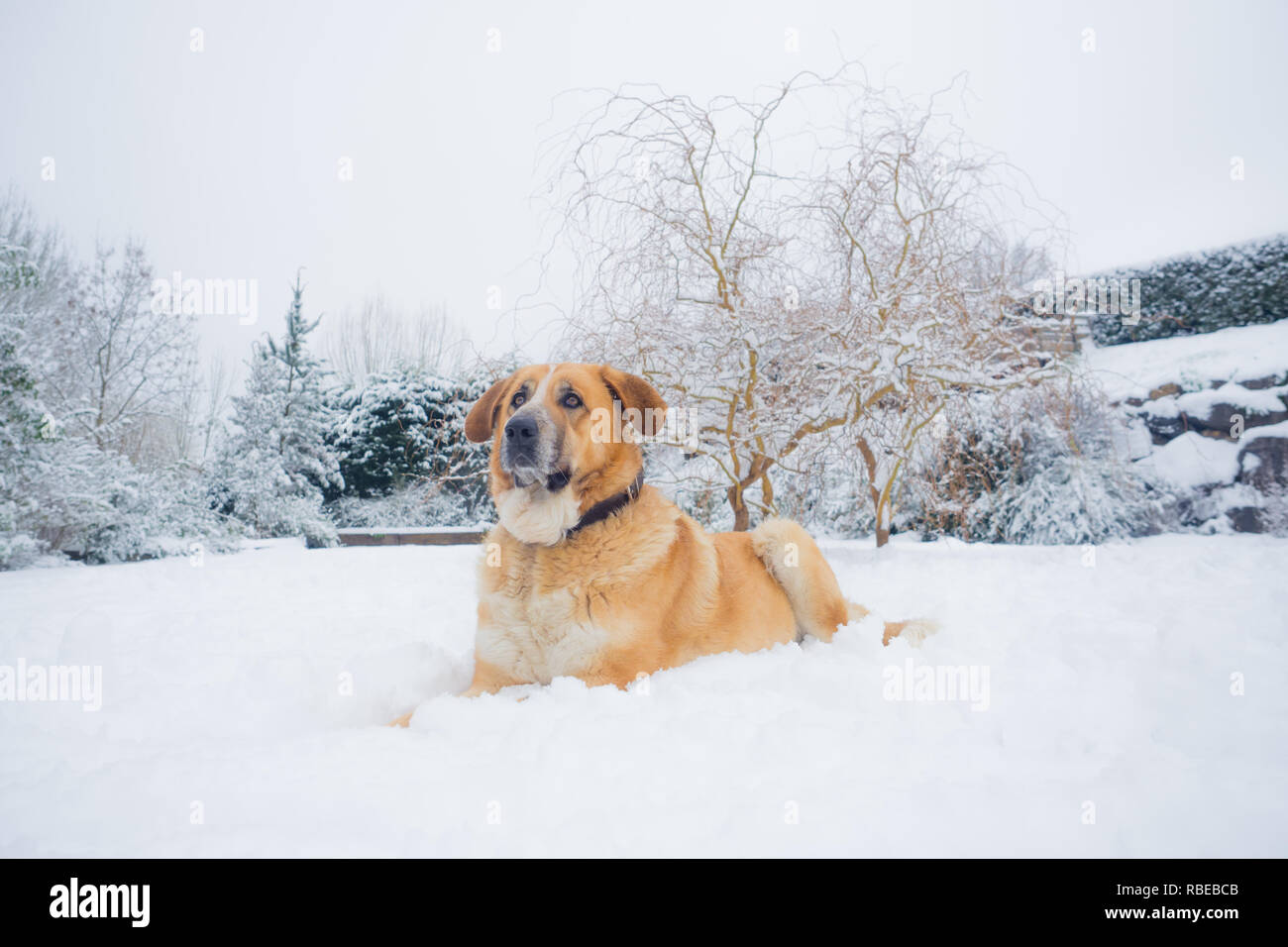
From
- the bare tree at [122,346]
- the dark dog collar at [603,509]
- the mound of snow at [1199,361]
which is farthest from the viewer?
the bare tree at [122,346]

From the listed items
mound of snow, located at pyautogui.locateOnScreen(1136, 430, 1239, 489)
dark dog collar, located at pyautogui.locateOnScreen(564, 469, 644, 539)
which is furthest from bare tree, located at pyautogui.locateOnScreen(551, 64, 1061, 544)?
mound of snow, located at pyautogui.locateOnScreen(1136, 430, 1239, 489)

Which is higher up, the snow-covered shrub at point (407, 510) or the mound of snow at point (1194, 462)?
the mound of snow at point (1194, 462)

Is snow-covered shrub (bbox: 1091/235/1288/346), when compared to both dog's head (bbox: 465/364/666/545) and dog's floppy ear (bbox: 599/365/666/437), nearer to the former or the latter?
dog's floppy ear (bbox: 599/365/666/437)

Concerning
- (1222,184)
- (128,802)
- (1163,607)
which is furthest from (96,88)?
(1222,184)

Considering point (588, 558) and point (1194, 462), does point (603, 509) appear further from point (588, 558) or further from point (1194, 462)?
point (1194, 462)

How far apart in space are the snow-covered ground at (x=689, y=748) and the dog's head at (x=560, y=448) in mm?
757

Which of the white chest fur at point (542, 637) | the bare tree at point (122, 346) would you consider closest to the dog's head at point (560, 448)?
the white chest fur at point (542, 637)

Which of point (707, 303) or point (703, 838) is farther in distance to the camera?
point (707, 303)

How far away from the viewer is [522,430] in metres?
2.54

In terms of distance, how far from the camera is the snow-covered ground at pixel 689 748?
136 cm

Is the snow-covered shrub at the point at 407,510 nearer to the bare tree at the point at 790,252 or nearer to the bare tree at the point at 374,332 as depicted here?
the bare tree at the point at 790,252

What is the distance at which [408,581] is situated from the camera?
19.5 ft
